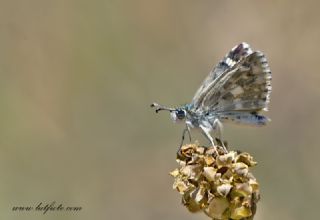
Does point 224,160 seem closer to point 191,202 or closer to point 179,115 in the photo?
point 191,202

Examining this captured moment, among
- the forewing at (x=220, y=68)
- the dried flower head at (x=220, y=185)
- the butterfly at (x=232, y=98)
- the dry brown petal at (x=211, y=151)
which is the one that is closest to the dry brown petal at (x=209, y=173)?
the dried flower head at (x=220, y=185)

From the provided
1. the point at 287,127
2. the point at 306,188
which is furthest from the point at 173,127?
the point at 306,188

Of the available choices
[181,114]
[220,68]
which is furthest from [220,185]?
[220,68]

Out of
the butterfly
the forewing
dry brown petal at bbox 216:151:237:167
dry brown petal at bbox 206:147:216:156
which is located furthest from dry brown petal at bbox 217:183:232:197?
the forewing

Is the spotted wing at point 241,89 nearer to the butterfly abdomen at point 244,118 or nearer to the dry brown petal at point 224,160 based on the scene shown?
the butterfly abdomen at point 244,118

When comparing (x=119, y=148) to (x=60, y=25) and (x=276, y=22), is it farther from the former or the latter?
(x=276, y=22)

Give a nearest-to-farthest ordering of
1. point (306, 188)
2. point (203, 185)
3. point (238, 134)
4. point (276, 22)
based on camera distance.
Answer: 1. point (203, 185)
2. point (306, 188)
3. point (238, 134)
4. point (276, 22)

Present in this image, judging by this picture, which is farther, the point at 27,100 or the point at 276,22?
the point at 276,22
